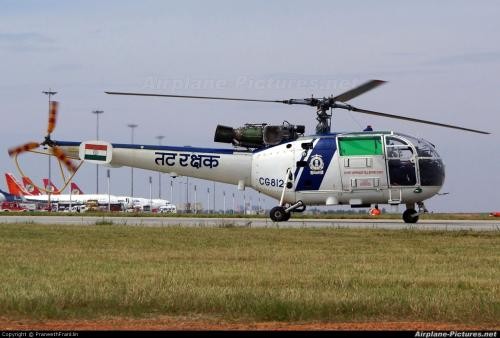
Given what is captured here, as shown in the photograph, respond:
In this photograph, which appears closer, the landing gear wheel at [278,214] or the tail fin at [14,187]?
the landing gear wheel at [278,214]

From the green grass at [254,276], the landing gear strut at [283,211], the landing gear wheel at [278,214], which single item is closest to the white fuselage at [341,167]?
the landing gear strut at [283,211]

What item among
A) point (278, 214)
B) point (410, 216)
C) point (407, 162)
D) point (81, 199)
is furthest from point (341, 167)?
point (81, 199)

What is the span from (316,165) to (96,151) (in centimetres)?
862

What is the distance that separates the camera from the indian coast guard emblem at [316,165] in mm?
32562

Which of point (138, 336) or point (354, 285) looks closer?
point (138, 336)

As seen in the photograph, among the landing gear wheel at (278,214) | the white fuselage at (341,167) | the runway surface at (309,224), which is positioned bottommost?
the runway surface at (309,224)

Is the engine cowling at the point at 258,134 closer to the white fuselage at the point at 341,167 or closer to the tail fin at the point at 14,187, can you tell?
the white fuselage at the point at 341,167

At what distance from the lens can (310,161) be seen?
107 ft

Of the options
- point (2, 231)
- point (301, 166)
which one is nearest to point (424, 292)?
point (2, 231)

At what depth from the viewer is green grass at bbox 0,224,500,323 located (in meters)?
11.2

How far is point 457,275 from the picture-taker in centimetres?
1515

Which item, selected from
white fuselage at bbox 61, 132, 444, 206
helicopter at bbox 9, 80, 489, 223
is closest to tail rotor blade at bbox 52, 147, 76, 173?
helicopter at bbox 9, 80, 489, 223

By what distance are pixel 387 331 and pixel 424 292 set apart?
3.46m

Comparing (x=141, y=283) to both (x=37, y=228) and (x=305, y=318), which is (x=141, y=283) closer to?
(x=305, y=318)
